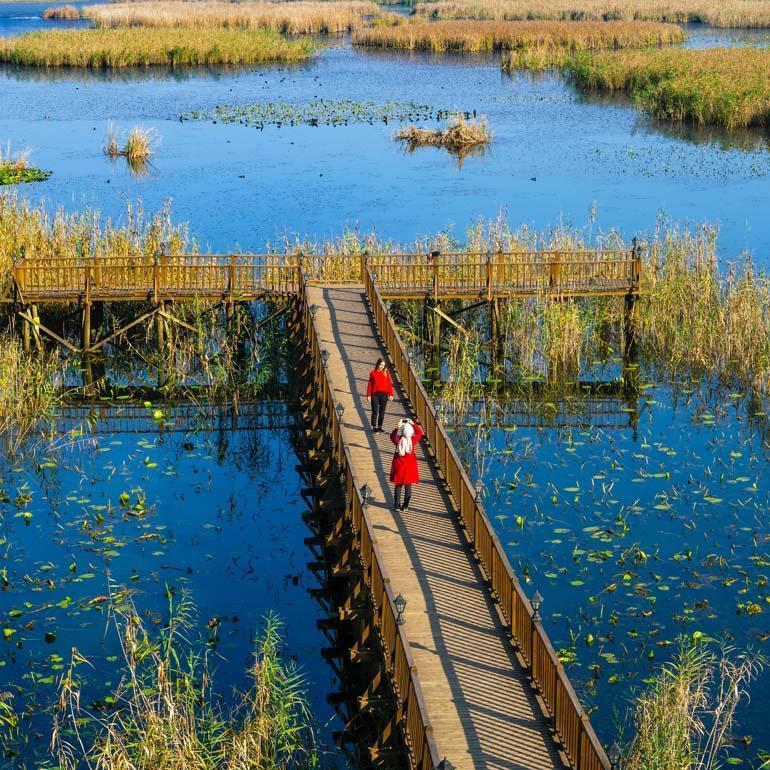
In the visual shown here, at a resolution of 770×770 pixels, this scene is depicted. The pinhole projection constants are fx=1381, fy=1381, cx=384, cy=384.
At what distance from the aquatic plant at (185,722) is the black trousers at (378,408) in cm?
495

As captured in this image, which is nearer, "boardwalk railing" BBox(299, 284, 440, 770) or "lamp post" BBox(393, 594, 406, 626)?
"boardwalk railing" BBox(299, 284, 440, 770)

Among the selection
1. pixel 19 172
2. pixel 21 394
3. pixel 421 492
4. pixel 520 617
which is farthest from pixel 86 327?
pixel 19 172

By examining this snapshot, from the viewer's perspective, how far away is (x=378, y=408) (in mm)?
23719

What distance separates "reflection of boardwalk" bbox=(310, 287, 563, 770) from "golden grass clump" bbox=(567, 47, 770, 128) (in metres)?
45.7

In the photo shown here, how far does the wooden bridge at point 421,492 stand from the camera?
15.0 m

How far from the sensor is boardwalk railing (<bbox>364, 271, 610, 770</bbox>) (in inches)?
550

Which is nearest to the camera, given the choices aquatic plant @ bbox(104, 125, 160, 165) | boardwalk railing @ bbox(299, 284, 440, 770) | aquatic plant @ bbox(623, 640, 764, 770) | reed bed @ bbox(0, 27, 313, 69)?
boardwalk railing @ bbox(299, 284, 440, 770)

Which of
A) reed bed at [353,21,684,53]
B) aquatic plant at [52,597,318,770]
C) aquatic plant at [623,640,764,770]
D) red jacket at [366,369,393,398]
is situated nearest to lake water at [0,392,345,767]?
aquatic plant at [52,597,318,770]

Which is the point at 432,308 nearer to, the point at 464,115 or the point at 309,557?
the point at 309,557

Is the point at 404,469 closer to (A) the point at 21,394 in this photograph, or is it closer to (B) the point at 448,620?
(B) the point at 448,620

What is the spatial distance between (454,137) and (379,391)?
4483cm

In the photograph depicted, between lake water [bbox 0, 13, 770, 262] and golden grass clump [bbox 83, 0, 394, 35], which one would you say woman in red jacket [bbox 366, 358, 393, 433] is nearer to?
lake water [bbox 0, 13, 770, 262]

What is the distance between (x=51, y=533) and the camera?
24.1 meters

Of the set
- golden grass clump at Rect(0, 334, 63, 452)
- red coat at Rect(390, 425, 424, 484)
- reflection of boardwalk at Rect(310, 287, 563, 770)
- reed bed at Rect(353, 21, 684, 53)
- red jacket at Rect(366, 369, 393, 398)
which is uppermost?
reed bed at Rect(353, 21, 684, 53)
